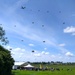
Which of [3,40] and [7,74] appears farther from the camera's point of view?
[3,40]

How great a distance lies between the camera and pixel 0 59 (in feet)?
171

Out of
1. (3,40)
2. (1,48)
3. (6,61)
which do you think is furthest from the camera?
(3,40)

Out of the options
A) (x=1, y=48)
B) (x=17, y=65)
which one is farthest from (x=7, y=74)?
(x=17, y=65)

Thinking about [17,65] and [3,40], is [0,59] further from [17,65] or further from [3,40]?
[17,65]

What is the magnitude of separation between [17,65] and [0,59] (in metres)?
107

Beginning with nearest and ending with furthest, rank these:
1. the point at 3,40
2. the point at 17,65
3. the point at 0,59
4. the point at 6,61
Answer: the point at 0,59 < the point at 6,61 < the point at 3,40 < the point at 17,65

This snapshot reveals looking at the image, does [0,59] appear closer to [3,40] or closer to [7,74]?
[7,74]

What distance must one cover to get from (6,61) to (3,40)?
144ft

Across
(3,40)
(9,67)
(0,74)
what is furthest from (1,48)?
(3,40)

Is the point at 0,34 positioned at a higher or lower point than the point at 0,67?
higher

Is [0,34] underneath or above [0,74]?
above

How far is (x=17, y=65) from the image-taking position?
519 ft

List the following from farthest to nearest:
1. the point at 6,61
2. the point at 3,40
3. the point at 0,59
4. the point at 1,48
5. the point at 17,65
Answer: the point at 17,65 → the point at 3,40 → the point at 1,48 → the point at 6,61 → the point at 0,59

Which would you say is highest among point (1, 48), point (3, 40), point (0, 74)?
point (3, 40)
